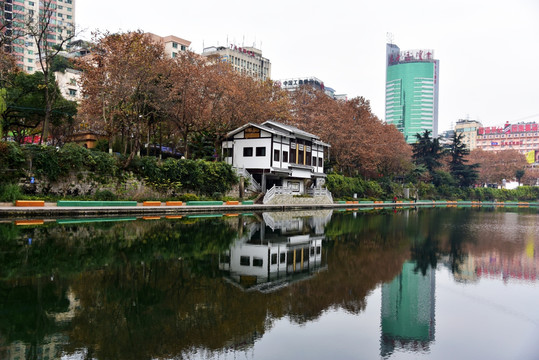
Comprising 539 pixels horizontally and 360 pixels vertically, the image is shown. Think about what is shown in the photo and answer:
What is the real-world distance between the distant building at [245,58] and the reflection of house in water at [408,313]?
369 feet

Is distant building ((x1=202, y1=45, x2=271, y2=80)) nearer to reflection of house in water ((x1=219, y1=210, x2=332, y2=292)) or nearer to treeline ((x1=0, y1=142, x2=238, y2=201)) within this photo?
treeline ((x1=0, y1=142, x2=238, y2=201))

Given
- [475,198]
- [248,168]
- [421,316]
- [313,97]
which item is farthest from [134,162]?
[475,198]

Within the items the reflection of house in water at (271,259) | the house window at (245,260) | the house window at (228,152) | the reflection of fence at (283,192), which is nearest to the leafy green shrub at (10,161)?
the reflection of house in water at (271,259)

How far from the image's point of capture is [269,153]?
145ft

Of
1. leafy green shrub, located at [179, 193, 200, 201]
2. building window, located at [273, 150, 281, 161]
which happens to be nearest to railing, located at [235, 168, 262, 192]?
building window, located at [273, 150, 281, 161]

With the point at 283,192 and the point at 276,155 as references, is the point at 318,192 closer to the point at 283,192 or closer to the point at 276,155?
the point at 283,192

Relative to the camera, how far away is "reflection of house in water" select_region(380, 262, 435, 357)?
296 inches

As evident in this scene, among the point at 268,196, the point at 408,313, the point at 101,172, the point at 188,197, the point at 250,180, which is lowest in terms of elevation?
the point at 408,313

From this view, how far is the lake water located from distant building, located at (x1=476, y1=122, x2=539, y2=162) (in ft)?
633

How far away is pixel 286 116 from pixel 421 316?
45493mm

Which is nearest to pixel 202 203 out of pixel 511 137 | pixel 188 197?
pixel 188 197

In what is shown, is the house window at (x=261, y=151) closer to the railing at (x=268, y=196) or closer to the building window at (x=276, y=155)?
the building window at (x=276, y=155)

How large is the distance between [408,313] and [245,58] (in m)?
127

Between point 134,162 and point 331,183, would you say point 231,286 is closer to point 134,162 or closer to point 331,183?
point 134,162
